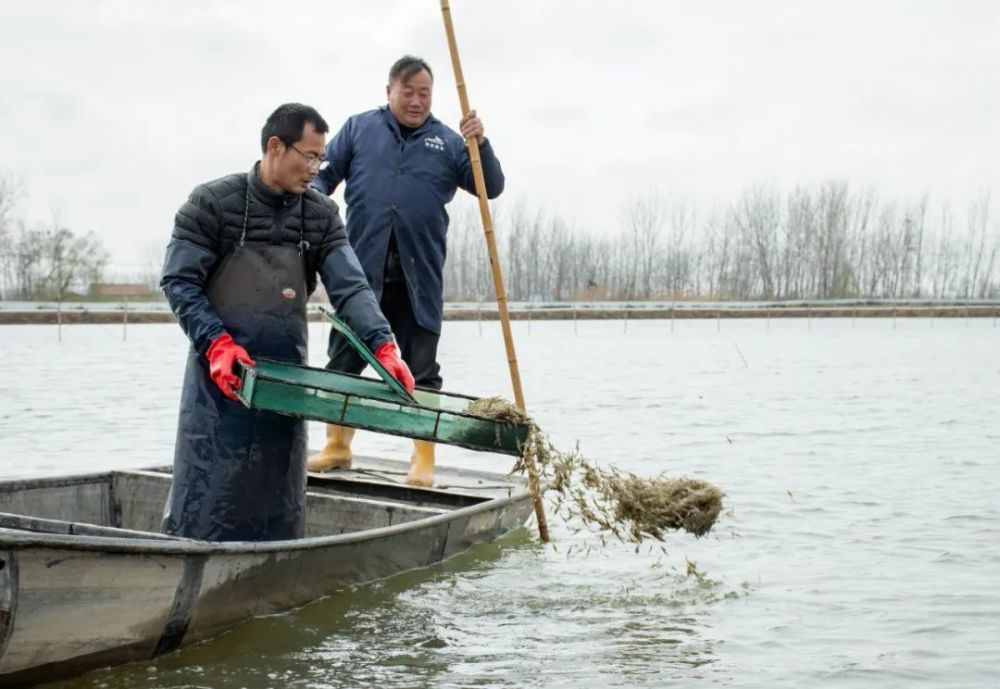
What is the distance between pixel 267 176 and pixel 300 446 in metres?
1.18

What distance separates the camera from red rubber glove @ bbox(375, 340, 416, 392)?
554cm

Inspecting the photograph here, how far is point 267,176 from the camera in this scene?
5289mm

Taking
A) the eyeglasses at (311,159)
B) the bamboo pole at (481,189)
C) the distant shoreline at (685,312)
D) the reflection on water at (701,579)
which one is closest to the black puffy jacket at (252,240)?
the eyeglasses at (311,159)

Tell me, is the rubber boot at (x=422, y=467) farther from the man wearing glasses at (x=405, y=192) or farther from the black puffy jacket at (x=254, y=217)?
the black puffy jacket at (x=254, y=217)

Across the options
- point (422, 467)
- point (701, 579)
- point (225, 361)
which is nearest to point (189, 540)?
point (225, 361)

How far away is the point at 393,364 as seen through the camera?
5.58 meters

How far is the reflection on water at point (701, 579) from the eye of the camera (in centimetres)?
547

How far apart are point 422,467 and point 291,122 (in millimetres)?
3100

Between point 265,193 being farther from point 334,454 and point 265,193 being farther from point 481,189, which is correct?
point 334,454

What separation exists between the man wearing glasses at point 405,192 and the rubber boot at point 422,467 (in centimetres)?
43

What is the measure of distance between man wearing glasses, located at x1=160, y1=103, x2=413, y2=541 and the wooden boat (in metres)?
0.30

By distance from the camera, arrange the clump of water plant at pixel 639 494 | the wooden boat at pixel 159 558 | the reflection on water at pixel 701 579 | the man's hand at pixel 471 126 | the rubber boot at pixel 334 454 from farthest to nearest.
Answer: the rubber boot at pixel 334 454 → the man's hand at pixel 471 126 → the clump of water plant at pixel 639 494 → the reflection on water at pixel 701 579 → the wooden boat at pixel 159 558

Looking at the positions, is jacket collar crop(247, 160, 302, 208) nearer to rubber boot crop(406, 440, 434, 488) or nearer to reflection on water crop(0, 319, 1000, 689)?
reflection on water crop(0, 319, 1000, 689)

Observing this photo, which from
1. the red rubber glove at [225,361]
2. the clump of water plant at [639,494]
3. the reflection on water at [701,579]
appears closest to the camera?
the red rubber glove at [225,361]
